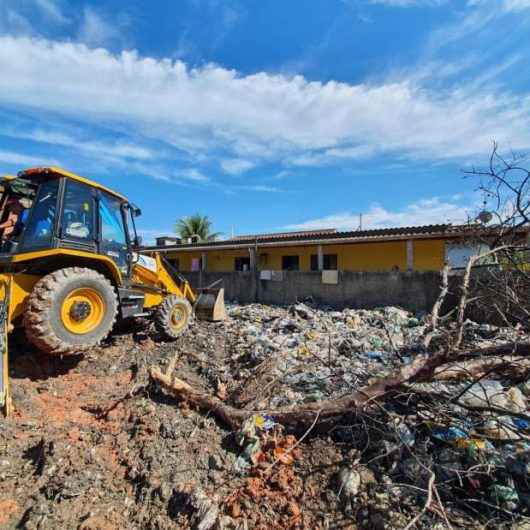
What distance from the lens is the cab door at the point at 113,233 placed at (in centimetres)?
522

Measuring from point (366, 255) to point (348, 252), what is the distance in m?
0.75

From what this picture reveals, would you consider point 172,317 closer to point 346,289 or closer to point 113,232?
point 113,232

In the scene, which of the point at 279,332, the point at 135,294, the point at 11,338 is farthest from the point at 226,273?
the point at 11,338

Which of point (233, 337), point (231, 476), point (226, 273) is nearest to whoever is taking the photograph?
point (231, 476)

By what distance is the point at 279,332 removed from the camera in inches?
295

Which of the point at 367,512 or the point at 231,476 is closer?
→ the point at 367,512

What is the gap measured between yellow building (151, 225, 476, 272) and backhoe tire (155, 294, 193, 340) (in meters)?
6.49

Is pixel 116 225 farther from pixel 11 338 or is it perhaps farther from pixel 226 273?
pixel 226 273

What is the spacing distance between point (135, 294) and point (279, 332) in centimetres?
309

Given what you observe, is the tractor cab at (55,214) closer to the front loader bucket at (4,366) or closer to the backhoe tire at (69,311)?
the backhoe tire at (69,311)

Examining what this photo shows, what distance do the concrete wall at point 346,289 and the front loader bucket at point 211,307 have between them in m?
3.39

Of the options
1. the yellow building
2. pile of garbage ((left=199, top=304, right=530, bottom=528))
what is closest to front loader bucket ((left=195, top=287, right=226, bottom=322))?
pile of garbage ((left=199, top=304, right=530, bottom=528))

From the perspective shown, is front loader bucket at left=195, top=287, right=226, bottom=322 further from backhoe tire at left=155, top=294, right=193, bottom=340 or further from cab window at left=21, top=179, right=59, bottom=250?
cab window at left=21, top=179, right=59, bottom=250

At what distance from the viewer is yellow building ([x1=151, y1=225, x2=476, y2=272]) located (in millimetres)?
11641
